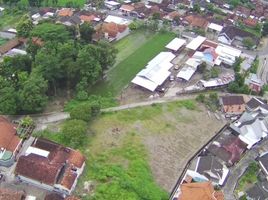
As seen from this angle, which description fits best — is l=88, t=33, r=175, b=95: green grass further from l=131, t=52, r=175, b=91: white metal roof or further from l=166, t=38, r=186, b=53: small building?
l=131, t=52, r=175, b=91: white metal roof

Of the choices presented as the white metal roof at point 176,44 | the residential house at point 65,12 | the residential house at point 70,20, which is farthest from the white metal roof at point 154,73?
the residential house at point 65,12

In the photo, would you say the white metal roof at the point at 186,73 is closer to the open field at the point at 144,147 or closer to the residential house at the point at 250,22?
the open field at the point at 144,147

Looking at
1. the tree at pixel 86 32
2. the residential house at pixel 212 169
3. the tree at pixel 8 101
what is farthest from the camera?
the tree at pixel 86 32

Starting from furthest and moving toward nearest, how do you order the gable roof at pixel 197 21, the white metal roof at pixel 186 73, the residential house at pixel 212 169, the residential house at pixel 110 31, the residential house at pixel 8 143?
the gable roof at pixel 197 21 → the residential house at pixel 110 31 → the white metal roof at pixel 186 73 → the residential house at pixel 212 169 → the residential house at pixel 8 143

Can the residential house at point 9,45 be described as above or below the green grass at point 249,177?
above

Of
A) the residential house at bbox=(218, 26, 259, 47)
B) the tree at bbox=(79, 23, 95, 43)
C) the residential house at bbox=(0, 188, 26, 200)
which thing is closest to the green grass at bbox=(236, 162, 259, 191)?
the residential house at bbox=(0, 188, 26, 200)

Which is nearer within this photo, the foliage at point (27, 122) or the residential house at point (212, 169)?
the residential house at point (212, 169)
